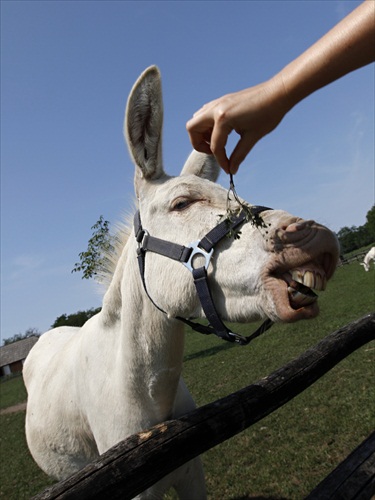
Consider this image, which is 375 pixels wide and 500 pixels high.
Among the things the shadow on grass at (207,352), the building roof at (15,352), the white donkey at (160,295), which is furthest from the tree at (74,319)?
the white donkey at (160,295)

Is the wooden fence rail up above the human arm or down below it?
below

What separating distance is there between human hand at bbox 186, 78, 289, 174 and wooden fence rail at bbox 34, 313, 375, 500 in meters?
1.20

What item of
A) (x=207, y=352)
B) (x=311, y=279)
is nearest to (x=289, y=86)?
(x=311, y=279)

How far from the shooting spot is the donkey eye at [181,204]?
2.21m

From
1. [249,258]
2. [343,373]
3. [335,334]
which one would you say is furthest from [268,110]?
[343,373]

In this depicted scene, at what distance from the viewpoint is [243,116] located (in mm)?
1288

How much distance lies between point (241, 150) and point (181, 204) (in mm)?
771

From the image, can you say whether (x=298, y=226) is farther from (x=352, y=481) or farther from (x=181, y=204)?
(x=352, y=481)

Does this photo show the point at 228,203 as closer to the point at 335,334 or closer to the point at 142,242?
the point at 142,242

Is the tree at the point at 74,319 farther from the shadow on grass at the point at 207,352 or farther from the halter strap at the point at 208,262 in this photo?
the halter strap at the point at 208,262

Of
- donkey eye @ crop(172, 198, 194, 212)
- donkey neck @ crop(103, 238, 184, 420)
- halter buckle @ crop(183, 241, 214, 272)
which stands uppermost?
donkey eye @ crop(172, 198, 194, 212)

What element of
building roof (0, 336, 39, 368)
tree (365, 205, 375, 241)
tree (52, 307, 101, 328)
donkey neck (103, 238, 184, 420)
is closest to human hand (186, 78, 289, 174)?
donkey neck (103, 238, 184, 420)

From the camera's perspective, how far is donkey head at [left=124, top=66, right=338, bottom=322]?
1.64m

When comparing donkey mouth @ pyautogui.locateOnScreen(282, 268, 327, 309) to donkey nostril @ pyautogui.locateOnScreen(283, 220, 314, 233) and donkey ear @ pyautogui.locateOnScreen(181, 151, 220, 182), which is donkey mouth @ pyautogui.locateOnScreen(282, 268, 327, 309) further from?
donkey ear @ pyautogui.locateOnScreen(181, 151, 220, 182)
